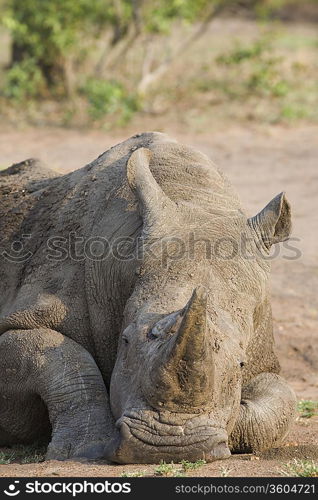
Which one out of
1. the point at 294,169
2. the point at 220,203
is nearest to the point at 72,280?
the point at 220,203

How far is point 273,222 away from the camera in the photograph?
6480mm

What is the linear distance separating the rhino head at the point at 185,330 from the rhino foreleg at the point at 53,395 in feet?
1.28

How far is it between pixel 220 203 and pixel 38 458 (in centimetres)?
202

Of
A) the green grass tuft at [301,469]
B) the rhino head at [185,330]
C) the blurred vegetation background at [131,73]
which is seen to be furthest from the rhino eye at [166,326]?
the blurred vegetation background at [131,73]

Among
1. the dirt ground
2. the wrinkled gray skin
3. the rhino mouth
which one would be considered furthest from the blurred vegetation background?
the rhino mouth

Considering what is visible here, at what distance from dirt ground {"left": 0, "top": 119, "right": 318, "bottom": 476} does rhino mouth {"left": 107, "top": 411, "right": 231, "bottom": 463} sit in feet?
0.27

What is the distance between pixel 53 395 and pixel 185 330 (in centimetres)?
163

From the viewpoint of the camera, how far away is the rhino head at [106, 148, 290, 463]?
5.20 m

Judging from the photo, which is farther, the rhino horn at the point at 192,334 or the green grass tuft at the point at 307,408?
the green grass tuft at the point at 307,408

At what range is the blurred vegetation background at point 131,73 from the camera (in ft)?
60.6

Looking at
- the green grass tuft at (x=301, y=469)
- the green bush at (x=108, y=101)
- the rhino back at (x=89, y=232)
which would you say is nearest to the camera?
the green grass tuft at (x=301, y=469)

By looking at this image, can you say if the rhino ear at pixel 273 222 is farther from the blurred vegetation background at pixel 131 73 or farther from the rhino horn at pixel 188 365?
the blurred vegetation background at pixel 131 73

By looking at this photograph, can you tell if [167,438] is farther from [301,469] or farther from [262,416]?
[262,416]

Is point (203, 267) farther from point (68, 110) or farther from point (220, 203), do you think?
point (68, 110)
